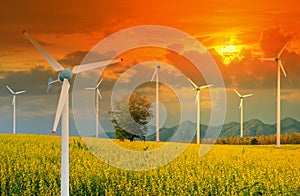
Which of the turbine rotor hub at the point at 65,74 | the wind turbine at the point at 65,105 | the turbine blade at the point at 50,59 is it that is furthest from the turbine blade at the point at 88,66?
the turbine rotor hub at the point at 65,74

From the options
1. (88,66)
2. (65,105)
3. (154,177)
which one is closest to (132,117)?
(154,177)

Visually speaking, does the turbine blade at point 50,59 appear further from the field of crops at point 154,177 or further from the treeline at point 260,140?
the treeline at point 260,140

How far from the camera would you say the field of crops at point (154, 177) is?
23328 millimetres

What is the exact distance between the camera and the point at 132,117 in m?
36.6

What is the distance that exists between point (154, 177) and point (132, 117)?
11789mm

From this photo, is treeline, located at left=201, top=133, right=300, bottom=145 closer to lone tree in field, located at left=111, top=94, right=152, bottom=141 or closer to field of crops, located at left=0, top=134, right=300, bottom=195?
lone tree in field, located at left=111, top=94, right=152, bottom=141

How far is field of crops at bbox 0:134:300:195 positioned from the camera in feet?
76.5

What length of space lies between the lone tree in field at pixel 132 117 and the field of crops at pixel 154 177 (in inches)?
221

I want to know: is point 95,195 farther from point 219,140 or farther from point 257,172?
point 219,140

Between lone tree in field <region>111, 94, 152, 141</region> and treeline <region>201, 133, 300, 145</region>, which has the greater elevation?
lone tree in field <region>111, 94, 152, 141</region>

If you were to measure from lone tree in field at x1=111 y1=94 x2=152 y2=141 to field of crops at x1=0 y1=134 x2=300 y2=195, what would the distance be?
18.4 feet

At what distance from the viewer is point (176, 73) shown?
2852 cm

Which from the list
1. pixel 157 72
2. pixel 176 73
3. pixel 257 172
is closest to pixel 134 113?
pixel 157 72

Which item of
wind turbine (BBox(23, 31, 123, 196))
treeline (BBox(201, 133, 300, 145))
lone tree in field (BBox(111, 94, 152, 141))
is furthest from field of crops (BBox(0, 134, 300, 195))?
treeline (BBox(201, 133, 300, 145))
